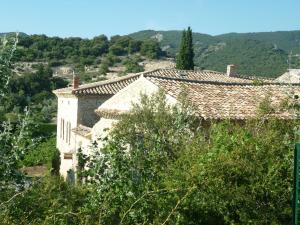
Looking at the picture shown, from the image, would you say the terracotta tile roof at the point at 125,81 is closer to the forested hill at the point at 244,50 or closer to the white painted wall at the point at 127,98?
the white painted wall at the point at 127,98

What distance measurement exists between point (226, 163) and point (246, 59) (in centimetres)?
8631

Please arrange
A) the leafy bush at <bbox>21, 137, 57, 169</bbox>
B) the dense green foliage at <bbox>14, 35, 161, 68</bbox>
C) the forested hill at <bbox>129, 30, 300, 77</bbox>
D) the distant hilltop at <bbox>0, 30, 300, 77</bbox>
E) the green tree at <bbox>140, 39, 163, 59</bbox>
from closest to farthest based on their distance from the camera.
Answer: the leafy bush at <bbox>21, 137, 57, 169</bbox>
the green tree at <bbox>140, 39, 163, 59</bbox>
the dense green foliage at <bbox>14, 35, 161, 68</bbox>
the distant hilltop at <bbox>0, 30, 300, 77</bbox>
the forested hill at <bbox>129, 30, 300, 77</bbox>

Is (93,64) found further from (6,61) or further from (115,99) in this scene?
(6,61)

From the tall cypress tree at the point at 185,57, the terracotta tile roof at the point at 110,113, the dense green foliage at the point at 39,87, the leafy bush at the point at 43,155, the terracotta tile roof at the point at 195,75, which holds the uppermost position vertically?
the tall cypress tree at the point at 185,57

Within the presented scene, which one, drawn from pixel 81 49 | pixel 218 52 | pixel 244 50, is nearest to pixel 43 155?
pixel 81 49

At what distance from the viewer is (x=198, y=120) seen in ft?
45.9

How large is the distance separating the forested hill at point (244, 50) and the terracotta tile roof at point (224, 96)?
33.2 m

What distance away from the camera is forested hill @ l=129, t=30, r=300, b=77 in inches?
3068

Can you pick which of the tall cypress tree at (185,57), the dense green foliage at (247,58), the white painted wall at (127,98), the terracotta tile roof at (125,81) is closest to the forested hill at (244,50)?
the dense green foliage at (247,58)

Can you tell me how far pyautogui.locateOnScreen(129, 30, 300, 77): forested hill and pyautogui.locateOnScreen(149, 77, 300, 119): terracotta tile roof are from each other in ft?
109

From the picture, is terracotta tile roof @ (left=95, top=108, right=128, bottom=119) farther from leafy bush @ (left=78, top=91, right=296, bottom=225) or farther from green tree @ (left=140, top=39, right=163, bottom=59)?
green tree @ (left=140, top=39, right=163, bottom=59)

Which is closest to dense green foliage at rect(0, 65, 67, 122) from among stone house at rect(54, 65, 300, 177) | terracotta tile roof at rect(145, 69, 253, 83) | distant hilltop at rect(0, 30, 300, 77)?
distant hilltop at rect(0, 30, 300, 77)

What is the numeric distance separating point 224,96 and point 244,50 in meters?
83.7

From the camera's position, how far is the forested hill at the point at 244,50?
7794cm
